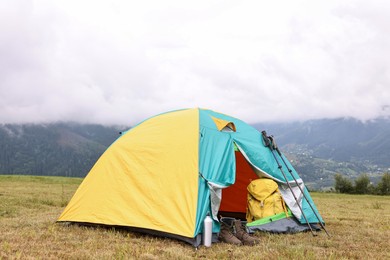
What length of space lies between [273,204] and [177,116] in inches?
145

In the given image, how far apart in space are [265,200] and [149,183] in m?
3.27

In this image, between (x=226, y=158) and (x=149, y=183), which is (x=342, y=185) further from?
(x=149, y=183)

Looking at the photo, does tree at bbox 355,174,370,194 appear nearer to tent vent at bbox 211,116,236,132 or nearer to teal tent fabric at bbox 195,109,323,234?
teal tent fabric at bbox 195,109,323,234

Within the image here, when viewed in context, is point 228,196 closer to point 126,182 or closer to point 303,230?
point 303,230

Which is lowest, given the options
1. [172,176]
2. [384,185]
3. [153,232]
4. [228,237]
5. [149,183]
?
[384,185]

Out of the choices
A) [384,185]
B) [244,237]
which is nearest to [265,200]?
[244,237]

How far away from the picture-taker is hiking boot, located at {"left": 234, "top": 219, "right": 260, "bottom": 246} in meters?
8.90

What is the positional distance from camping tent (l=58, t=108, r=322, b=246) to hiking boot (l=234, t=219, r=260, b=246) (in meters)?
0.56

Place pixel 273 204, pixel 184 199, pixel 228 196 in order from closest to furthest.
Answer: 1. pixel 184 199
2. pixel 273 204
3. pixel 228 196

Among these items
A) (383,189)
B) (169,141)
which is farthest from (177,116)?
(383,189)

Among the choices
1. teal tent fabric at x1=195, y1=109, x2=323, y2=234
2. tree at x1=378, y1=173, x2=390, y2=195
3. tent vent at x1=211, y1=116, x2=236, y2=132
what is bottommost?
tree at x1=378, y1=173, x2=390, y2=195

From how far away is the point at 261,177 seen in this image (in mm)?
11406

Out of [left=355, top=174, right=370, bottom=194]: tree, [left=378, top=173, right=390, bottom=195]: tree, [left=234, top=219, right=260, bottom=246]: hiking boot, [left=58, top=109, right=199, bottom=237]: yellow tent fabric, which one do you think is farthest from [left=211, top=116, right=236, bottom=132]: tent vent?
[left=378, top=173, right=390, bottom=195]: tree

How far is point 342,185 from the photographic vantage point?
66.4 metres
